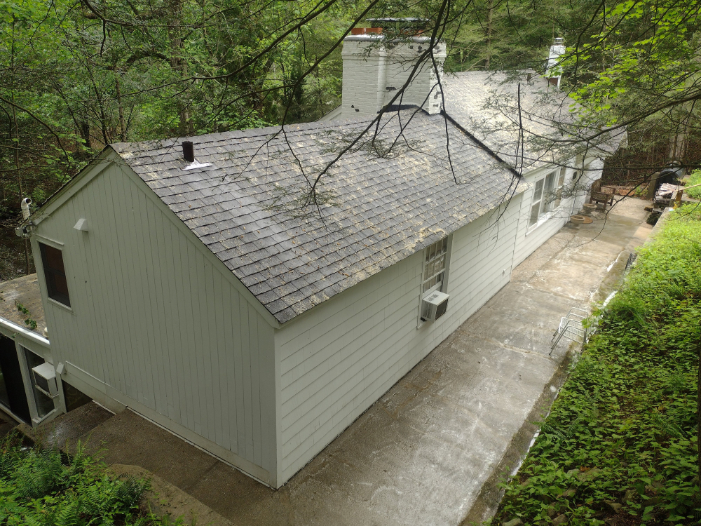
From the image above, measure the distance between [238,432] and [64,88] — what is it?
31.8 feet

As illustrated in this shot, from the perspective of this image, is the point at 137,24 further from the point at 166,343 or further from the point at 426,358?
the point at 426,358

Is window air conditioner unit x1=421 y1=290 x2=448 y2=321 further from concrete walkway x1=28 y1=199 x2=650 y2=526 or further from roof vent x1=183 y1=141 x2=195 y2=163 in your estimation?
roof vent x1=183 y1=141 x2=195 y2=163

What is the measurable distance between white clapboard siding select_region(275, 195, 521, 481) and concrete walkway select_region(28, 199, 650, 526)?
28 centimetres

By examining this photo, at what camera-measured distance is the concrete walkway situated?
598cm

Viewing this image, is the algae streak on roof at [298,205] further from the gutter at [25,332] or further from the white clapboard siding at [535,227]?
the gutter at [25,332]

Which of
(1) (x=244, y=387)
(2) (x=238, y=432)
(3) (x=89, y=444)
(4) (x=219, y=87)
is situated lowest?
(3) (x=89, y=444)

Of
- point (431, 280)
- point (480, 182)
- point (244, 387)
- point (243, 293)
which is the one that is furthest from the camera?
point (480, 182)

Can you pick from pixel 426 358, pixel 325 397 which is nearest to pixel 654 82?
pixel 426 358

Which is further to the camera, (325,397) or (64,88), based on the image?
(64,88)

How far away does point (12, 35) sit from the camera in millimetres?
10664

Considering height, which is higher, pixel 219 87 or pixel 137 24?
pixel 137 24

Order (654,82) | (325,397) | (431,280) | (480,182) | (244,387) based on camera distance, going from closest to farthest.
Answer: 1. (244,387)
2. (325,397)
3. (654,82)
4. (431,280)
5. (480,182)

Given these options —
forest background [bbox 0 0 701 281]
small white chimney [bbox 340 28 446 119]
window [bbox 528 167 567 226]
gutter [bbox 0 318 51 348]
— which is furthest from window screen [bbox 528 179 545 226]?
gutter [bbox 0 318 51 348]

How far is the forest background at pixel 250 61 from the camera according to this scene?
207 inches
